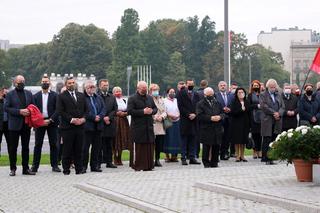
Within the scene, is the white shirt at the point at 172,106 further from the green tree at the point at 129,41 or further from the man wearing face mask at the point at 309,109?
the green tree at the point at 129,41

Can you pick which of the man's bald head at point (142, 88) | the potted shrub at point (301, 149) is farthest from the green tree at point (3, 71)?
the potted shrub at point (301, 149)

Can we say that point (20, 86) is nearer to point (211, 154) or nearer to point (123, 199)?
point (211, 154)

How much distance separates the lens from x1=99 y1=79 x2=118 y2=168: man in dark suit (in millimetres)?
20438

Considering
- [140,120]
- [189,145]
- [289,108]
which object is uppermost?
[289,108]

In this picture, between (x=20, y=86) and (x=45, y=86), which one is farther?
(x=45, y=86)

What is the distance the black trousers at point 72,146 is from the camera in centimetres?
1867

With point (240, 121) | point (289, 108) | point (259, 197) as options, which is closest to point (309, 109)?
point (289, 108)

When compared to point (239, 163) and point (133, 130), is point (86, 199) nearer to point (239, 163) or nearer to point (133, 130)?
point (133, 130)

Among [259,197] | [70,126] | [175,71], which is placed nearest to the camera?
[259,197]

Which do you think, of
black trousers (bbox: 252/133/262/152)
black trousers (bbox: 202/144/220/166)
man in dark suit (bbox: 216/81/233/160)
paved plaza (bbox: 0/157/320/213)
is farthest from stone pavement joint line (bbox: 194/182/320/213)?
Answer: black trousers (bbox: 252/133/262/152)

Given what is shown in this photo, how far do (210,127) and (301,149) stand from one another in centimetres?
527

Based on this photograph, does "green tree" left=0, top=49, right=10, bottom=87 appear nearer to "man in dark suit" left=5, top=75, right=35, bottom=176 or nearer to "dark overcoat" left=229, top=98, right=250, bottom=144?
"dark overcoat" left=229, top=98, right=250, bottom=144

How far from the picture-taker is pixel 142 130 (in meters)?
19.4

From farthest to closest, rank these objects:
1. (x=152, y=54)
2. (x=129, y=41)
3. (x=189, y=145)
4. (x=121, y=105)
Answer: (x=152, y=54) < (x=129, y=41) < (x=189, y=145) < (x=121, y=105)
